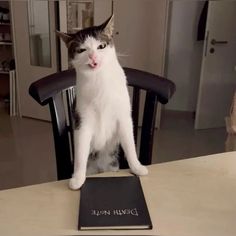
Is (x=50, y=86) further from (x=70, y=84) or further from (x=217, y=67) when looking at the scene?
(x=217, y=67)

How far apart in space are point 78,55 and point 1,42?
3256 mm

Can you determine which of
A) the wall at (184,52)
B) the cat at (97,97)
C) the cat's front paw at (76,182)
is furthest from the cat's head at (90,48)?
the wall at (184,52)

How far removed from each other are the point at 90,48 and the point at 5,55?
3.57 meters

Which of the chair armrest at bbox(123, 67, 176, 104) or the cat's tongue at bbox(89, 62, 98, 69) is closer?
the cat's tongue at bbox(89, 62, 98, 69)

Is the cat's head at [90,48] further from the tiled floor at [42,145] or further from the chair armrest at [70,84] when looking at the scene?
the tiled floor at [42,145]

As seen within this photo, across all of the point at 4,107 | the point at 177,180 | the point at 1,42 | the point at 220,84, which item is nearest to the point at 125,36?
the point at 220,84

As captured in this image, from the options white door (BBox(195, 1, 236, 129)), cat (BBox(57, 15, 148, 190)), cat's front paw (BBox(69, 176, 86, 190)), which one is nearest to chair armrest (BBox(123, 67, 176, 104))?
cat (BBox(57, 15, 148, 190))

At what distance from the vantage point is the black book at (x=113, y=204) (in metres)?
0.77

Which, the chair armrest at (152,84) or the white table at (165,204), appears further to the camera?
the chair armrest at (152,84)

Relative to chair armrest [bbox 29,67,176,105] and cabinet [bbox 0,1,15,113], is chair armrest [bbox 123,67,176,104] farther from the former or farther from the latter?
cabinet [bbox 0,1,15,113]

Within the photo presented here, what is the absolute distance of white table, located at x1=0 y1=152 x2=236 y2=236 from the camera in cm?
76

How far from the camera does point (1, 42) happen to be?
12.5 feet

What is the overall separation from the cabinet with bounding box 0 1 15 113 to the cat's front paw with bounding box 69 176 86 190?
3.00 meters

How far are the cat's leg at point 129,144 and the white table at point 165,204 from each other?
0.03 metres
